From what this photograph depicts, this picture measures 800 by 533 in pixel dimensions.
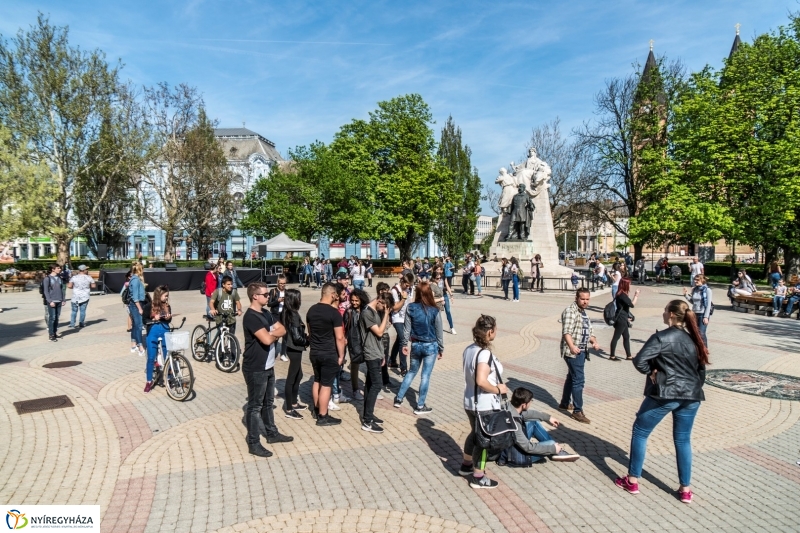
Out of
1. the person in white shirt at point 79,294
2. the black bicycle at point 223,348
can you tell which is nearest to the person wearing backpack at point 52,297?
the person in white shirt at point 79,294

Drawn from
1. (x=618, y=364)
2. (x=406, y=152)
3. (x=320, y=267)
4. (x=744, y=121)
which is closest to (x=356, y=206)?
(x=406, y=152)

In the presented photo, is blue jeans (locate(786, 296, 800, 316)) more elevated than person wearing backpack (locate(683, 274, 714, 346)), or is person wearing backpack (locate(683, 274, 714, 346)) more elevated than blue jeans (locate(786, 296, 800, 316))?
person wearing backpack (locate(683, 274, 714, 346))

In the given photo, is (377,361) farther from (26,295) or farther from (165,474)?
(26,295)

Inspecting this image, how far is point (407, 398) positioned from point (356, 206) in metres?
31.3

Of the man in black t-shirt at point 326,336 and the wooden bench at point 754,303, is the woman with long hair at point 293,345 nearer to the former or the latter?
the man in black t-shirt at point 326,336

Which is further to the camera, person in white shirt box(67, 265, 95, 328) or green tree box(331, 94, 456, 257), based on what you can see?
green tree box(331, 94, 456, 257)

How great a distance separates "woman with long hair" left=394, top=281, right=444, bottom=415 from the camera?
697 centimetres

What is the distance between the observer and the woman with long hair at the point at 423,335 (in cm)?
697

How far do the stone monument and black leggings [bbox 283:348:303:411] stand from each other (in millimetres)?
22904

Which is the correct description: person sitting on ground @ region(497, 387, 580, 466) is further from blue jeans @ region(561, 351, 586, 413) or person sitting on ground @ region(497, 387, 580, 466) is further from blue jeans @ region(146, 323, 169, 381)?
blue jeans @ region(146, 323, 169, 381)

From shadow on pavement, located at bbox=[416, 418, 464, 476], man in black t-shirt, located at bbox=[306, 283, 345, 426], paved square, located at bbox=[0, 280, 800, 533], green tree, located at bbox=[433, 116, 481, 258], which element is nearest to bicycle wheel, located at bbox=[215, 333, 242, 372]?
paved square, located at bbox=[0, 280, 800, 533]

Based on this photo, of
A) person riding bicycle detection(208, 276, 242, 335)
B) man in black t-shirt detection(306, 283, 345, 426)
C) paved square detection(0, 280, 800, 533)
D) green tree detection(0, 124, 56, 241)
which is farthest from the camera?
green tree detection(0, 124, 56, 241)

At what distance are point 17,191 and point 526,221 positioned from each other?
924 inches

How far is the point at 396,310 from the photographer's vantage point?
9102mm
